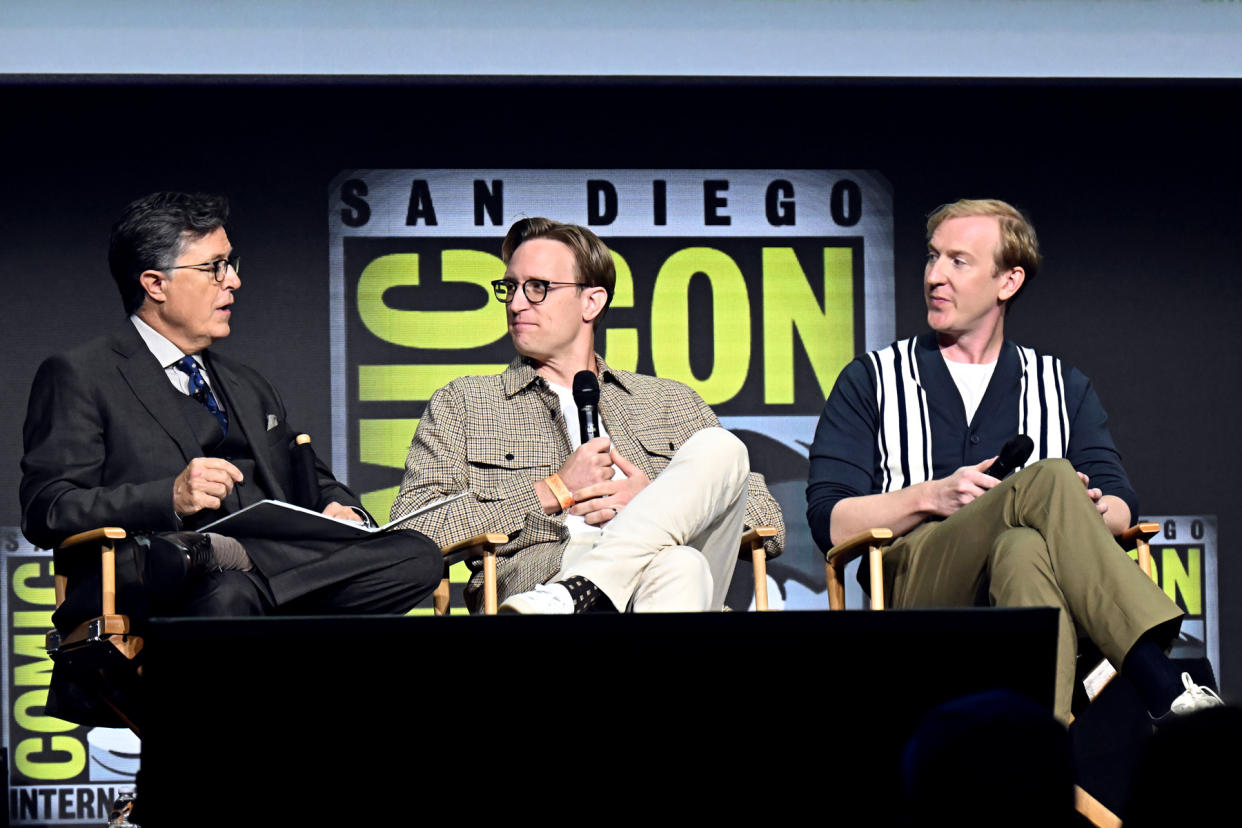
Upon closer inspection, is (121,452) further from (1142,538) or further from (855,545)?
(1142,538)

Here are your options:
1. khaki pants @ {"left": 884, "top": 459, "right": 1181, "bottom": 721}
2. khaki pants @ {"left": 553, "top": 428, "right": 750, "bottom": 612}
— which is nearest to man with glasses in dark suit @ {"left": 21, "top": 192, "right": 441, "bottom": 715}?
khaki pants @ {"left": 553, "top": 428, "right": 750, "bottom": 612}

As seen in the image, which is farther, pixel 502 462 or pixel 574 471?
pixel 502 462

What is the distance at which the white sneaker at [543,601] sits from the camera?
2.73 metres

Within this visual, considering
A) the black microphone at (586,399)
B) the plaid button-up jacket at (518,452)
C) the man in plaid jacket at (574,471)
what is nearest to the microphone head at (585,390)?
the black microphone at (586,399)

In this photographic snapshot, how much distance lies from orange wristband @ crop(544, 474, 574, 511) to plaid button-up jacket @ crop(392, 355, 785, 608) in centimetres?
5

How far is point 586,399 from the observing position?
343 centimetres

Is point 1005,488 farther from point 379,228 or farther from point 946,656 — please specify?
point 379,228

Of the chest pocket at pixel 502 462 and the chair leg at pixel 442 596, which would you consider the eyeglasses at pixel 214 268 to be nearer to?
the chest pocket at pixel 502 462

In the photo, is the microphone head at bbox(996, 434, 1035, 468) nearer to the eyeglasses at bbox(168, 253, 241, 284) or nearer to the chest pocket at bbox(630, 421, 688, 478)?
the chest pocket at bbox(630, 421, 688, 478)

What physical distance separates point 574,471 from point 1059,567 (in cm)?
104

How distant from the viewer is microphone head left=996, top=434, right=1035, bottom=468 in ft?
10.2

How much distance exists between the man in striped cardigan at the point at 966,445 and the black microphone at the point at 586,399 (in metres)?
0.55

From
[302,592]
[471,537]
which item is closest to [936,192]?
[471,537]

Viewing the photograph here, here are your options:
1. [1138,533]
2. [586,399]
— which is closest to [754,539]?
[586,399]
